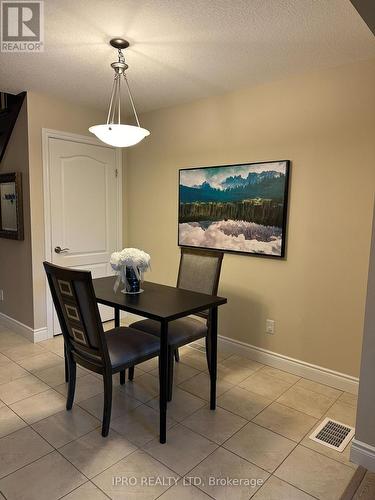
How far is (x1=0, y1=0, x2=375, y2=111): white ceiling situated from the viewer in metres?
1.84

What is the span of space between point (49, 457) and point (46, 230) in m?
2.15

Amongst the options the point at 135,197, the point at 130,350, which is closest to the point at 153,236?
the point at 135,197

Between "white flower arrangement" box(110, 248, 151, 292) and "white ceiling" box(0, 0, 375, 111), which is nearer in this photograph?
"white ceiling" box(0, 0, 375, 111)

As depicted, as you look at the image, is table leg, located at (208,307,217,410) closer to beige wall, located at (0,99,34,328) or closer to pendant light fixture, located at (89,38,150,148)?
pendant light fixture, located at (89,38,150,148)

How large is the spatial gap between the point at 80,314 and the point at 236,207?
1.72 metres

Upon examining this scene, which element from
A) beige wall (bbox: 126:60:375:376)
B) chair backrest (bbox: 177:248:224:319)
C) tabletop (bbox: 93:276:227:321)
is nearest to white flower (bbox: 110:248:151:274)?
tabletop (bbox: 93:276:227:321)

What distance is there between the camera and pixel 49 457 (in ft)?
6.14

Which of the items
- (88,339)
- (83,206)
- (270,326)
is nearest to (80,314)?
(88,339)

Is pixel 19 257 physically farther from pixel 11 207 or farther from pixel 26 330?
pixel 26 330

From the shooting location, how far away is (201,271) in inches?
113

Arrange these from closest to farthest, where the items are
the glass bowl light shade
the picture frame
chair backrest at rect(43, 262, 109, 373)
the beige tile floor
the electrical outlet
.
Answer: the beige tile floor
chair backrest at rect(43, 262, 109, 373)
the glass bowl light shade
the electrical outlet
the picture frame

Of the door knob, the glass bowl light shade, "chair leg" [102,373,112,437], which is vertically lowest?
"chair leg" [102,373,112,437]

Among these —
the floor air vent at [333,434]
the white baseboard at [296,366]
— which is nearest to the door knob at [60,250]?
the white baseboard at [296,366]

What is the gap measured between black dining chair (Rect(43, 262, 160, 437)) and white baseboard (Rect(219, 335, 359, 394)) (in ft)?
3.95
